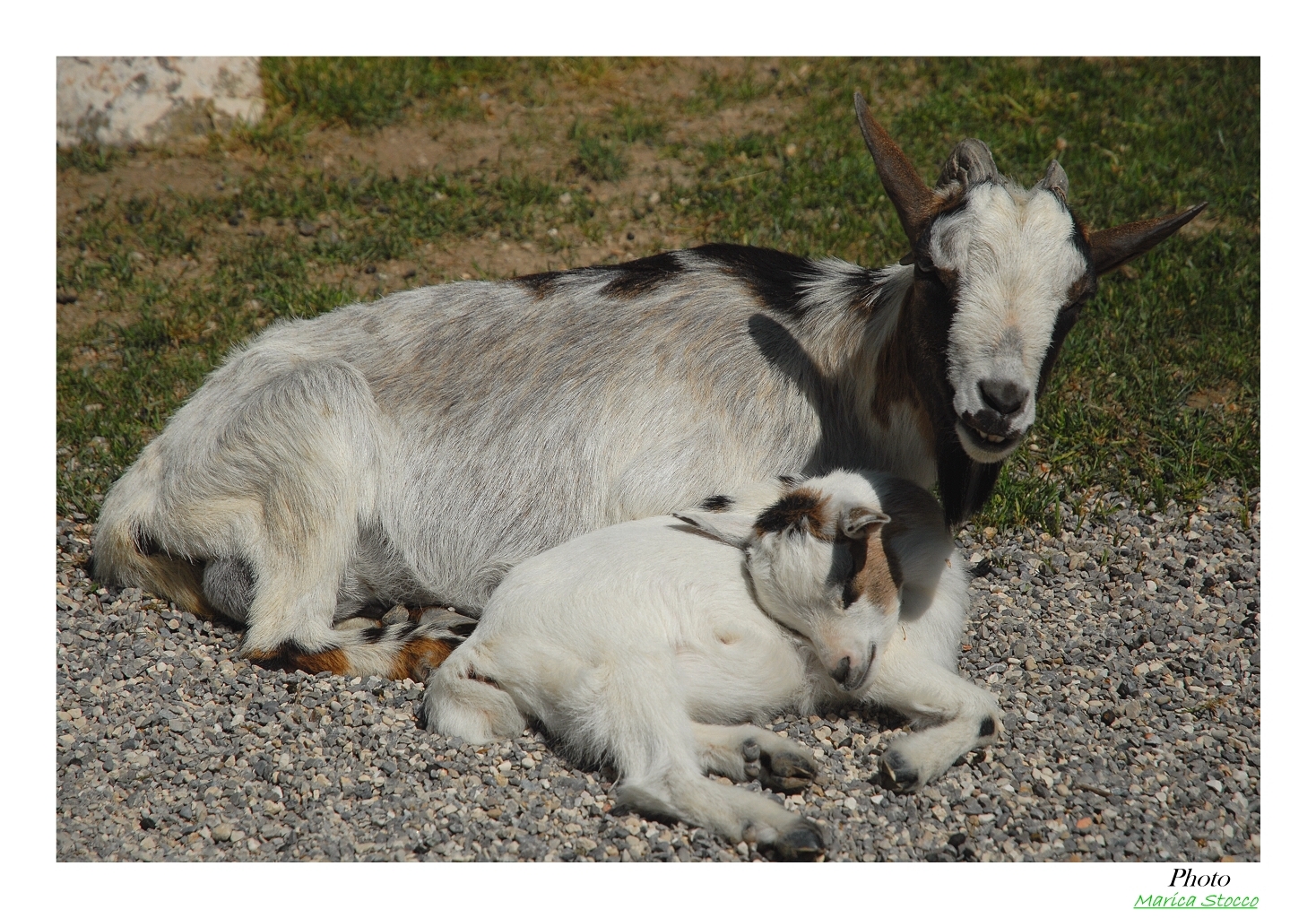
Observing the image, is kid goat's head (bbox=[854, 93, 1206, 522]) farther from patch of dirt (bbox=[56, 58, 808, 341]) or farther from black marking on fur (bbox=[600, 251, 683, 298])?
patch of dirt (bbox=[56, 58, 808, 341])

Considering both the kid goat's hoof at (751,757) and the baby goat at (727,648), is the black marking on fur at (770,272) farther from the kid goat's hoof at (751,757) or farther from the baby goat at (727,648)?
the kid goat's hoof at (751,757)

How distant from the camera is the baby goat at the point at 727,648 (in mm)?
3314

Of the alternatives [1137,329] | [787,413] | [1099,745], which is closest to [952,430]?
[787,413]

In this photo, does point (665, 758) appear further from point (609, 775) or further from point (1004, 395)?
point (1004, 395)

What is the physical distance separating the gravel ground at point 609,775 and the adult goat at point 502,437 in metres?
0.31

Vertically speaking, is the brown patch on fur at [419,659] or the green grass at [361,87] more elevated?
the green grass at [361,87]

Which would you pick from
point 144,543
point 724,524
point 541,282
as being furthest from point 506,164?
point 724,524

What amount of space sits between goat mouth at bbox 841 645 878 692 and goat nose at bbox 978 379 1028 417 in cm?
81

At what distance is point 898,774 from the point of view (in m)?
3.32

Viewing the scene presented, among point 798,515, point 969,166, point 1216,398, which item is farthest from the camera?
point 1216,398

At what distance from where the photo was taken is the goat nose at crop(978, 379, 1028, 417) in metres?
3.33

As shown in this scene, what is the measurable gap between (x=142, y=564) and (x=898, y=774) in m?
2.99

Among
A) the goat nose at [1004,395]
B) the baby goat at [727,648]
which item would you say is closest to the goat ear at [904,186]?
the goat nose at [1004,395]

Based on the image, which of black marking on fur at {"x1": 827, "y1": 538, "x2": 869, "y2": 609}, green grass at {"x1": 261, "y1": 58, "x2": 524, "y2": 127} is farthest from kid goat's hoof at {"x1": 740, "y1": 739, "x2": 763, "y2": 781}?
green grass at {"x1": 261, "y1": 58, "x2": 524, "y2": 127}
